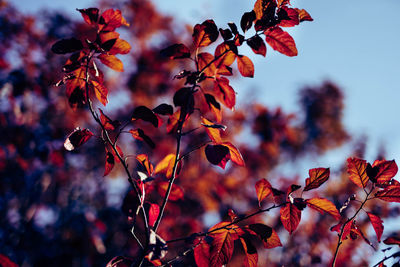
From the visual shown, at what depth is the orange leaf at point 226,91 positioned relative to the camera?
1021 mm

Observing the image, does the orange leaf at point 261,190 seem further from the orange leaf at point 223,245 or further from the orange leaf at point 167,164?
the orange leaf at point 167,164

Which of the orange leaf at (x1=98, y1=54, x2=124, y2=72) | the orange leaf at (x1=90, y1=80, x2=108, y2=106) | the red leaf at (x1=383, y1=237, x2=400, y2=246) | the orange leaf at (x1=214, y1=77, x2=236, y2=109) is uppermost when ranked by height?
the orange leaf at (x1=98, y1=54, x2=124, y2=72)

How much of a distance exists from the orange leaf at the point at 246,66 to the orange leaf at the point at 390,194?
2.21ft

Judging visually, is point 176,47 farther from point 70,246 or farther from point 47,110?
point 47,110

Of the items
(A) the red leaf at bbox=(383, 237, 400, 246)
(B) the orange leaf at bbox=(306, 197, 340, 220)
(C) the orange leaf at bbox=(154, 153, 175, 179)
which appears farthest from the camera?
(C) the orange leaf at bbox=(154, 153, 175, 179)

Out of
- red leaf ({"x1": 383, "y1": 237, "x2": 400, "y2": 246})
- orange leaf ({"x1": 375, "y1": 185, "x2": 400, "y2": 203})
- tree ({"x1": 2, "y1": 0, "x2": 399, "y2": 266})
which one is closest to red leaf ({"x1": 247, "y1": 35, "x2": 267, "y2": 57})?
tree ({"x1": 2, "y1": 0, "x2": 399, "y2": 266})

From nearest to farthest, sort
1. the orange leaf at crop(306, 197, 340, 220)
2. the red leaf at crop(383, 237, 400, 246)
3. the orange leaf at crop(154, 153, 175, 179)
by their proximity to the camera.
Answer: the orange leaf at crop(306, 197, 340, 220) < the red leaf at crop(383, 237, 400, 246) < the orange leaf at crop(154, 153, 175, 179)

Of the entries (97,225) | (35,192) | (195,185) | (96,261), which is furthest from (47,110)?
(195,185)

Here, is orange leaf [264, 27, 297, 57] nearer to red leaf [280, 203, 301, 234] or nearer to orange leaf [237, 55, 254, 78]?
orange leaf [237, 55, 254, 78]

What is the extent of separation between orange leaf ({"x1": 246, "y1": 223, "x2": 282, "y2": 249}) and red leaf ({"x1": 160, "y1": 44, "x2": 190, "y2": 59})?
73 centimetres

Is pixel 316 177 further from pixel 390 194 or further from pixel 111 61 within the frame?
pixel 111 61

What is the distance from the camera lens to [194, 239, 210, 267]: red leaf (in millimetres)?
943

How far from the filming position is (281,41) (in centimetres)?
94

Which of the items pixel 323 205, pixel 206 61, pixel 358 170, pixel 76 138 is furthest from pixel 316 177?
pixel 76 138
